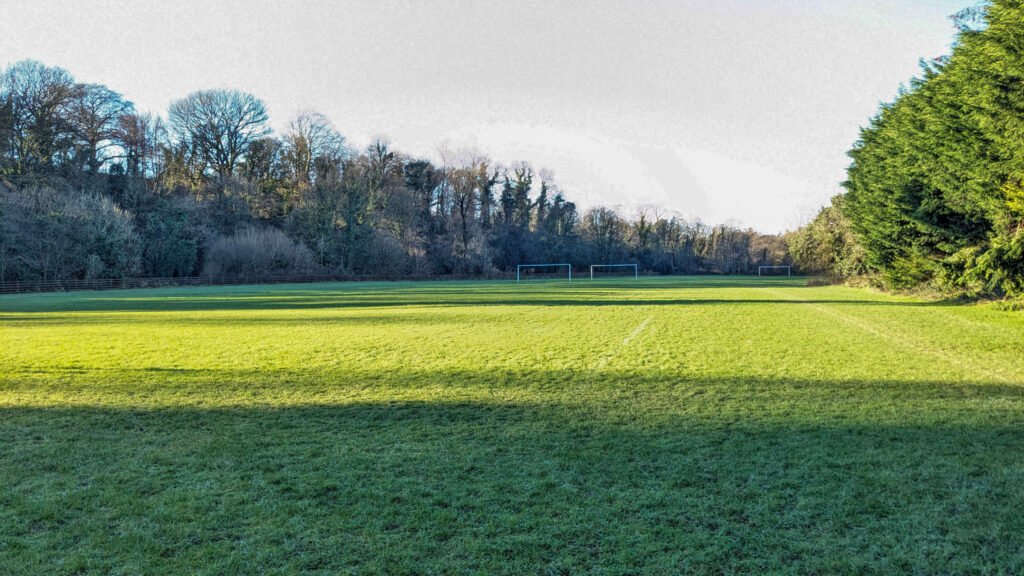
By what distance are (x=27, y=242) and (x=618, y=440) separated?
4973cm

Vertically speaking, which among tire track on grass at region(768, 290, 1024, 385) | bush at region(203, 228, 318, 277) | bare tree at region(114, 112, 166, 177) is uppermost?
bare tree at region(114, 112, 166, 177)

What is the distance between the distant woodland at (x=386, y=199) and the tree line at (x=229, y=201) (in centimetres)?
16

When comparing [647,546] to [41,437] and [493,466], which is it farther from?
[41,437]

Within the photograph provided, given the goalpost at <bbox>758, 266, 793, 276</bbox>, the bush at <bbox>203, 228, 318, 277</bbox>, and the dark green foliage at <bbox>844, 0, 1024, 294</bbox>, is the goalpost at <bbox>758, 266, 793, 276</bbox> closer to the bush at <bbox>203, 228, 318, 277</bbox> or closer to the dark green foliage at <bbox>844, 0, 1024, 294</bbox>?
the dark green foliage at <bbox>844, 0, 1024, 294</bbox>

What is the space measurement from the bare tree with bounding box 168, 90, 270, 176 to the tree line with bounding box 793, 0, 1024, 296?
54.4m

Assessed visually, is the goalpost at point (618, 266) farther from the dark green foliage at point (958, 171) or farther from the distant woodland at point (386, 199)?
the dark green foliage at point (958, 171)

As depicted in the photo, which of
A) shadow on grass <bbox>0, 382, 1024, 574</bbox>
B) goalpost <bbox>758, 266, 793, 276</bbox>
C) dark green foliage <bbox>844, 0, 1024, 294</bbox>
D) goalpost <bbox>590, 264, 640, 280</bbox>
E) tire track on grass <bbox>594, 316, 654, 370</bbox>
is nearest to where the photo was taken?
shadow on grass <bbox>0, 382, 1024, 574</bbox>

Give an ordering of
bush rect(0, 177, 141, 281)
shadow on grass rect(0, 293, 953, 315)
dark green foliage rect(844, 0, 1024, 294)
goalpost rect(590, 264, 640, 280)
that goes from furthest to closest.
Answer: goalpost rect(590, 264, 640, 280) → bush rect(0, 177, 141, 281) → shadow on grass rect(0, 293, 953, 315) → dark green foliage rect(844, 0, 1024, 294)

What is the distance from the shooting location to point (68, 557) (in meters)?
3.41

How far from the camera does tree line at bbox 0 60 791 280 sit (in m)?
47.0

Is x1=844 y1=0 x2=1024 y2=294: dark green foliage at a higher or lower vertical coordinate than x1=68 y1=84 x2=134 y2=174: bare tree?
lower

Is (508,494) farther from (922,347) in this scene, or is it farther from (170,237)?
(170,237)

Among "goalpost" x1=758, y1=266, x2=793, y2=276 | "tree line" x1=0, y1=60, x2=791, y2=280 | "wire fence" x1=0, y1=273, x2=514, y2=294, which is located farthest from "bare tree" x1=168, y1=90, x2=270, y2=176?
"goalpost" x1=758, y1=266, x2=793, y2=276

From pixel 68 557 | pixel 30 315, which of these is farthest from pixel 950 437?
pixel 30 315
